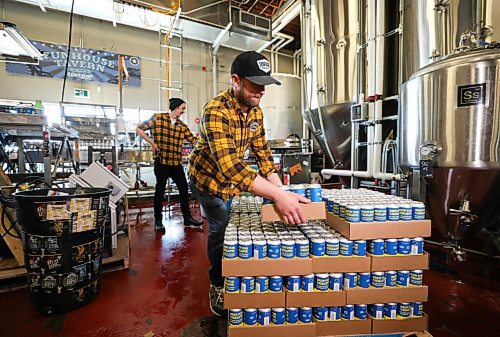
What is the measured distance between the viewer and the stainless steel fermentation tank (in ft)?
5.01

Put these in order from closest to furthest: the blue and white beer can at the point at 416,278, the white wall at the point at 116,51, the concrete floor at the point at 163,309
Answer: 1. the blue and white beer can at the point at 416,278
2. the concrete floor at the point at 163,309
3. the white wall at the point at 116,51

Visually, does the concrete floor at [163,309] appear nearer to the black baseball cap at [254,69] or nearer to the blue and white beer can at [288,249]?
the blue and white beer can at [288,249]

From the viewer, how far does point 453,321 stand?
1.33 meters

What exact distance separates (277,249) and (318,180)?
3.69 metres

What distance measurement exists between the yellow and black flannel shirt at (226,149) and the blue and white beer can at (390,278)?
2.36 ft

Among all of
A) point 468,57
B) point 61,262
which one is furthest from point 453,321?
point 61,262

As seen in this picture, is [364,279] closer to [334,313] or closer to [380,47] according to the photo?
[334,313]

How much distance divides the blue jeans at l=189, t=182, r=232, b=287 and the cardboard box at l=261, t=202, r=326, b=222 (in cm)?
32

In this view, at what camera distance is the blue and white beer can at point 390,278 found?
3.60 feet

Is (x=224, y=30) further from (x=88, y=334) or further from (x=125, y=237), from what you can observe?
(x=88, y=334)

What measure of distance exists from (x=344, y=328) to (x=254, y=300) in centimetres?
42

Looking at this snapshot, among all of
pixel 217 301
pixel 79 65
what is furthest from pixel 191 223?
pixel 79 65

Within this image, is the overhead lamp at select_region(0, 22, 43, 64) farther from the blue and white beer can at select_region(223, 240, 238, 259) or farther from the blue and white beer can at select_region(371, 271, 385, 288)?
the blue and white beer can at select_region(371, 271, 385, 288)

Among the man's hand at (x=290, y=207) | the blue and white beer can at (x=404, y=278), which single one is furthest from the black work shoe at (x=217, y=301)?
the blue and white beer can at (x=404, y=278)
